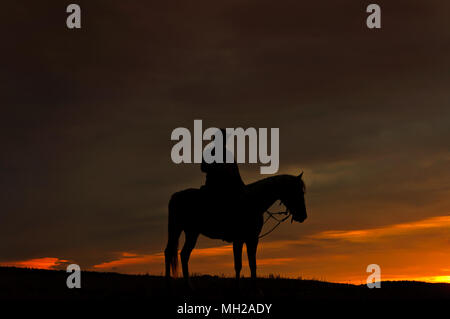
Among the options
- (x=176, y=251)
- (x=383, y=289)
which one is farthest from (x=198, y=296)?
(x=383, y=289)

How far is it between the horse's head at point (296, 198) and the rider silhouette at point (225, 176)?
1.52m

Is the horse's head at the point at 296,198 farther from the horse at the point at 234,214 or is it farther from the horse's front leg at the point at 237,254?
the horse's front leg at the point at 237,254

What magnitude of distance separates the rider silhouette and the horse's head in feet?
4.97

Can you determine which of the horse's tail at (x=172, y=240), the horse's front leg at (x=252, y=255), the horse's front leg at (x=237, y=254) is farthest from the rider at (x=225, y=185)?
the horse's tail at (x=172, y=240)

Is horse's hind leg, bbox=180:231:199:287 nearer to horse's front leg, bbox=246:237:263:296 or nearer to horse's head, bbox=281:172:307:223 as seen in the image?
horse's front leg, bbox=246:237:263:296

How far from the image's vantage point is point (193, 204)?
17.3 m

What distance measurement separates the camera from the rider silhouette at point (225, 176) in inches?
645

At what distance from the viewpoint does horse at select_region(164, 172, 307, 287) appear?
15484 mm

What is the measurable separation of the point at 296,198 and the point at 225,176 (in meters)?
2.21

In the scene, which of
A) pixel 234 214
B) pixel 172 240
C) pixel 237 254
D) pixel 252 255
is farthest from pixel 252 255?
pixel 172 240

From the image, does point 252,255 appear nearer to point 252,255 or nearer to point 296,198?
point 252,255
